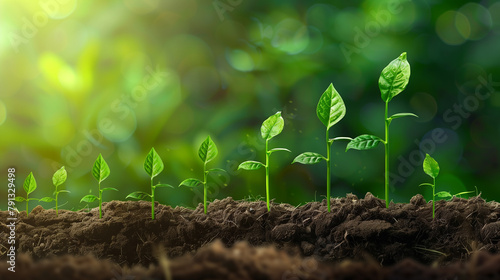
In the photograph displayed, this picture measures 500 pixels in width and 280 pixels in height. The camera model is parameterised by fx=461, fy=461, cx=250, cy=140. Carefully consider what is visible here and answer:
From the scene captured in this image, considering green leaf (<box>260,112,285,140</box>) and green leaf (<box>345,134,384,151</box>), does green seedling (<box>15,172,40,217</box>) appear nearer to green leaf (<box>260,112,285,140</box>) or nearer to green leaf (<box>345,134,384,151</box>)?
green leaf (<box>260,112,285,140</box>)

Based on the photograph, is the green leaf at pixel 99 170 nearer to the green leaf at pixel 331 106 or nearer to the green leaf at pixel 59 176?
the green leaf at pixel 59 176

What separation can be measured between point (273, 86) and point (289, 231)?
0.70m

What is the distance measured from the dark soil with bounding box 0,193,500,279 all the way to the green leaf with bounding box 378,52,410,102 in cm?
42

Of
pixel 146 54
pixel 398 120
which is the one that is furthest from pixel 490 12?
pixel 146 54

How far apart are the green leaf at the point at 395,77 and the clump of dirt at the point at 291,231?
419mm

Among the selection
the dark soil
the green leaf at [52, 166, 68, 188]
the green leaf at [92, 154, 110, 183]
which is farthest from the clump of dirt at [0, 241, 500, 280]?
the green leaf at [52, 166, 68, 188]

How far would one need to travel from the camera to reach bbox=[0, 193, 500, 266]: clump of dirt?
61.3 inches

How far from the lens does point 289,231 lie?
1.63m

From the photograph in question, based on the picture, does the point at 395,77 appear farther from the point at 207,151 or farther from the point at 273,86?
the point at 207,151

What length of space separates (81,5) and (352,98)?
4.35 ft

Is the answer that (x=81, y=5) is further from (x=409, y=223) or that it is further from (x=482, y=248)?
(x=482, y=248)

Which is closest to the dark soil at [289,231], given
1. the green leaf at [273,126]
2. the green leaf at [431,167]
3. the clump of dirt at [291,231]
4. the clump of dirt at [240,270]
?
the clump of dirt at [291,231]

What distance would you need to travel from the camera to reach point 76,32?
2.15 m

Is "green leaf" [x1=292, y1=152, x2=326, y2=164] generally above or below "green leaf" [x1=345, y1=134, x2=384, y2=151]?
below
